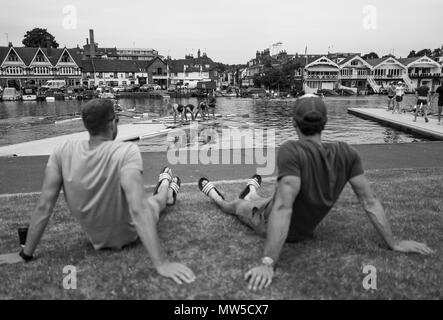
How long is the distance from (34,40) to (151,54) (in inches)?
2092

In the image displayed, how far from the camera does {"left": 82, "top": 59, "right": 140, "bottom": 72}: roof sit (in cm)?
11000

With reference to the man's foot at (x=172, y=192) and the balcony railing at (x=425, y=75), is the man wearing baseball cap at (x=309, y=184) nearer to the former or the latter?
the man's foot at (x=172, y=192)

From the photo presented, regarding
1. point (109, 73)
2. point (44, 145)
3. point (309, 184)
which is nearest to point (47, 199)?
point (309, 184)

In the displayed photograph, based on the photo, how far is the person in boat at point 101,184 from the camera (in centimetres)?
340

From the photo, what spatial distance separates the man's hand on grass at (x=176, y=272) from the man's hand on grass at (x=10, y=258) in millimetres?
1541

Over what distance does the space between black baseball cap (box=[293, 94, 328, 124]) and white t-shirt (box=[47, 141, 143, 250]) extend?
151 centimetres

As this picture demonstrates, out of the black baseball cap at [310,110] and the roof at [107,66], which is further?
the roof at [107,66]

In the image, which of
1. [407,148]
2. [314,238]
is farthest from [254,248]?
[407,148]

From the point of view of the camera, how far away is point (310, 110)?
3549 mm

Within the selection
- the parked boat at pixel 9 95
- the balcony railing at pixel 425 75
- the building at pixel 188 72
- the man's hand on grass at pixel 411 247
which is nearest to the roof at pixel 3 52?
the parked boat at pixel 9 95

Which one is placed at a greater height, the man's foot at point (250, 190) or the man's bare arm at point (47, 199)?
the man's bare arm at point (47, 199)

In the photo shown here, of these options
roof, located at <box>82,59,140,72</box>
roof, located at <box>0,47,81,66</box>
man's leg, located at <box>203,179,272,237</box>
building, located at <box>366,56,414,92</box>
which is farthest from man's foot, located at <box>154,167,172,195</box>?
building, located at <box>366,56,414,92</box>
